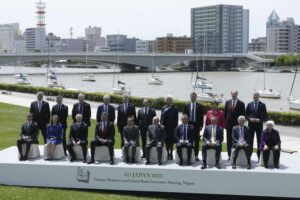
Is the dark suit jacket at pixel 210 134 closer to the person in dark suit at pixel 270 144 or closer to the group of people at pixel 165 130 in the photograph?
the group of people at pixel 165 130

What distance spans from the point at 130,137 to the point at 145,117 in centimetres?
A: 110

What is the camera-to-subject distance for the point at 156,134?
40.4ft

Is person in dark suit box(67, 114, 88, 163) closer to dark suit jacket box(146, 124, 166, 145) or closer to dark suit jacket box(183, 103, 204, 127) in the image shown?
dark suit jacket box(146, 124, 166, 145)

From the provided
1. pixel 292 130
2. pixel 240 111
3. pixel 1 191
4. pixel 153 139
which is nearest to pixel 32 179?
pixel 1 191

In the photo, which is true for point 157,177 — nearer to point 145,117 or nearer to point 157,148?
point 157,148

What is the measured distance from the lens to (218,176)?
452 inches

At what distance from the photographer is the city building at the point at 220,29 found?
178 meters

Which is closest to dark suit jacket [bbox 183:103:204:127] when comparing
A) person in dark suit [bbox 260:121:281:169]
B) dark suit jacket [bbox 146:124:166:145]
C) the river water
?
dark suit jacket [bbox 146:124:166:145]

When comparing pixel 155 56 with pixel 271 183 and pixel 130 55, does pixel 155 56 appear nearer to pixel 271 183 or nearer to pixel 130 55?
pixel 130 55

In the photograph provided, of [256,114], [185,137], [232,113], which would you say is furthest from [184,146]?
[256,114]

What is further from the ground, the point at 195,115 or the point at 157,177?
the point at 195,115

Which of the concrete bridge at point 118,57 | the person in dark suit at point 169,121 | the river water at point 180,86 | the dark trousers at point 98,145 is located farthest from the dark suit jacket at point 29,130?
the concrete bridge at point 118,57

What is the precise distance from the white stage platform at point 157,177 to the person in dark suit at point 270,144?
261mm

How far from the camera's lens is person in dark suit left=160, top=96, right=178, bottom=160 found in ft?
43.1
